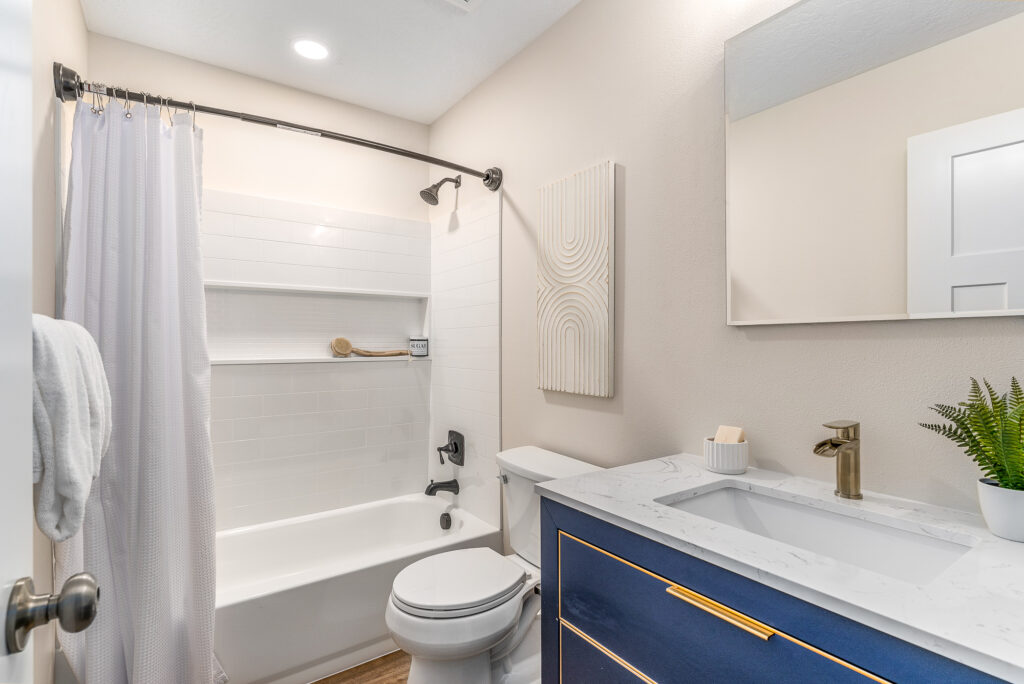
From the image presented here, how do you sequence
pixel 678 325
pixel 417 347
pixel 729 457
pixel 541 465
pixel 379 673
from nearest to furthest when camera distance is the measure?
1. pixel 729 457
2. pixel 678 325
3. pixel 541 465
4. pixel 379 673
5. pixel 417 347

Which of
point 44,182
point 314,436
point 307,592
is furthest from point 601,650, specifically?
point 314,436

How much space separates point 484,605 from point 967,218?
4.98ft

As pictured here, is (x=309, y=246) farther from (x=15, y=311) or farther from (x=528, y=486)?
Result: (x=15, y=311)


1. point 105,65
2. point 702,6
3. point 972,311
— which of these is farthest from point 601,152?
point 105,65

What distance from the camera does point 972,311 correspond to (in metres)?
0.98

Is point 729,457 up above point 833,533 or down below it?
above

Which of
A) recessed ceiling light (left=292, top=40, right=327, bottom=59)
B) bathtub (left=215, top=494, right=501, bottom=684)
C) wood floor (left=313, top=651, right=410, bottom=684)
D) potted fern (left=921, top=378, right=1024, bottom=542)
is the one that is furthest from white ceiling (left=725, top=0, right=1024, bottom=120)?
wood floor (left=313, top=651, right=410, bottom=684)

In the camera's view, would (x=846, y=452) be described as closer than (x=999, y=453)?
No

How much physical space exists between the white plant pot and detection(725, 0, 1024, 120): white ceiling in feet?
2.86

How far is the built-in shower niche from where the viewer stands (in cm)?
241

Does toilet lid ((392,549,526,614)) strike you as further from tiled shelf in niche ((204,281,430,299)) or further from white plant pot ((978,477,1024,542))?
tiled shelf in niche ((204,281,430,299))

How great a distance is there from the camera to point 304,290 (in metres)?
2.56

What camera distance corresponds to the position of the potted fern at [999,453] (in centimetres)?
83

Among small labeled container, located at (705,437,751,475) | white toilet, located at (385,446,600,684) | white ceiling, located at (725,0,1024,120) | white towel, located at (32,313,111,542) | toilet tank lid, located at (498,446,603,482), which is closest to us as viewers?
white towel, located at (32,313,111,542)
